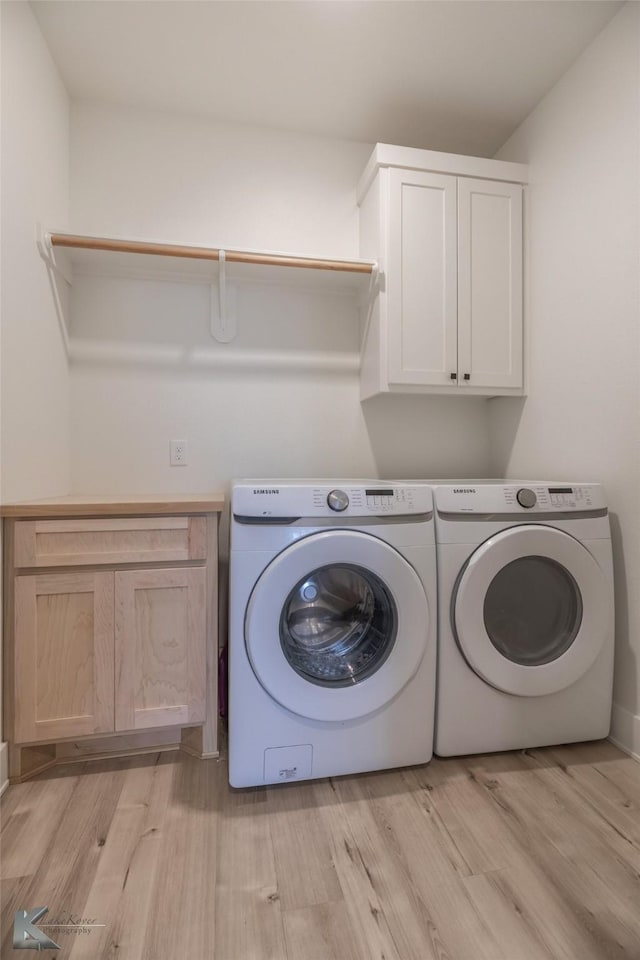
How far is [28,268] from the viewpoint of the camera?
147 cm

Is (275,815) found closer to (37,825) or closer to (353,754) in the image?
(353,754)

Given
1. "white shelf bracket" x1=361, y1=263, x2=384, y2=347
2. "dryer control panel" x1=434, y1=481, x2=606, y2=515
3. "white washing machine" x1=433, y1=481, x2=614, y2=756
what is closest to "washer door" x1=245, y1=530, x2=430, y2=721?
"white washing machine" x1=433, y1=481, x2=614, y2=756

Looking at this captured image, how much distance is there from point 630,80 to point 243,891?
2559 mm

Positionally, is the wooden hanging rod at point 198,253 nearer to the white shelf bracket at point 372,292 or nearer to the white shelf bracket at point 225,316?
the white shelf bracket at point 372,292

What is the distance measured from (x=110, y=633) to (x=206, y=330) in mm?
1281

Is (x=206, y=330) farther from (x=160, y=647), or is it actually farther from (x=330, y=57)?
(x=160, y=647)

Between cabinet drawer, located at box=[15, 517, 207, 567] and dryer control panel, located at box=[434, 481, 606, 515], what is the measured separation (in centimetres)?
81

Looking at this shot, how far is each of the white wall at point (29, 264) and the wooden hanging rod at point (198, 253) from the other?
0.44 ft

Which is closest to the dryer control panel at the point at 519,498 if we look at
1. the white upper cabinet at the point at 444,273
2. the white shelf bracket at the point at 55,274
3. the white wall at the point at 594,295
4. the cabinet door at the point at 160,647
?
the white wall at the point at 594,295

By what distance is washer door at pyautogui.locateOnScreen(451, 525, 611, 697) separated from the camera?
4.56 ft

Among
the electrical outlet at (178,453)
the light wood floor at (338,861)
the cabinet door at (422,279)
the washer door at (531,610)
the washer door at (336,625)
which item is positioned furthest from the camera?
the electrical outlet at (178,453)

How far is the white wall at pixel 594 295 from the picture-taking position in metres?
1.48

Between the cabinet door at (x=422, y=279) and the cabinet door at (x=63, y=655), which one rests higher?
the cabinet door at (x=422, y=279)

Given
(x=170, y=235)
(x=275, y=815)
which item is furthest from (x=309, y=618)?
(x=170, y=235)
